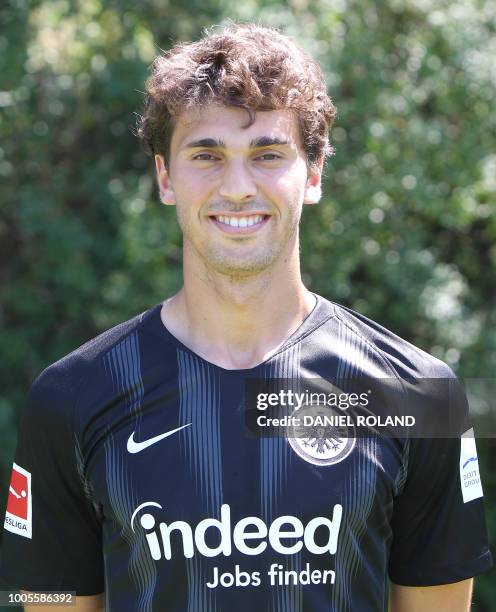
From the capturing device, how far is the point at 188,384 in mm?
2256

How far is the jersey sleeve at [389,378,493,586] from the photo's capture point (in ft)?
7.54

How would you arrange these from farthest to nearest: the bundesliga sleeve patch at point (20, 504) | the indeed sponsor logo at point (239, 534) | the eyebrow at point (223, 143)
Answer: the bundesliga sleeve patch at point (20, 504), the eyebrow at point (223, 143), the indeed sponsor logo at point (239, 534)

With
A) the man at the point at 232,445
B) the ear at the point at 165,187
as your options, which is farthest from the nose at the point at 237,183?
the ear at the point at 165,187

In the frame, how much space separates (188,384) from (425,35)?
9.68 feet

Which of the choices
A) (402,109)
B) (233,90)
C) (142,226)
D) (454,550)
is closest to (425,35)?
(402,109)

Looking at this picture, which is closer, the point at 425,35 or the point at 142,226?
the point at 142,226

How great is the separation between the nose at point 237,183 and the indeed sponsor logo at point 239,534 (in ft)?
2.16

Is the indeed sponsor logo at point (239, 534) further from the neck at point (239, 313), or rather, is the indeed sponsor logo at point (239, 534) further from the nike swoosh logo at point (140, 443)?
the neck at point (239, 313)

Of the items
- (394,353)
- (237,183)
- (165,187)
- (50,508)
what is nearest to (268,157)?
(237,183)

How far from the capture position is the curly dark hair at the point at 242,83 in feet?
7.59

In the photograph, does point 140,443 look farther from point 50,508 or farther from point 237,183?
point 237,183

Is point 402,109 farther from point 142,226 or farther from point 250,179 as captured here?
point 250,179

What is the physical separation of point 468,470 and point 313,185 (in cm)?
75
